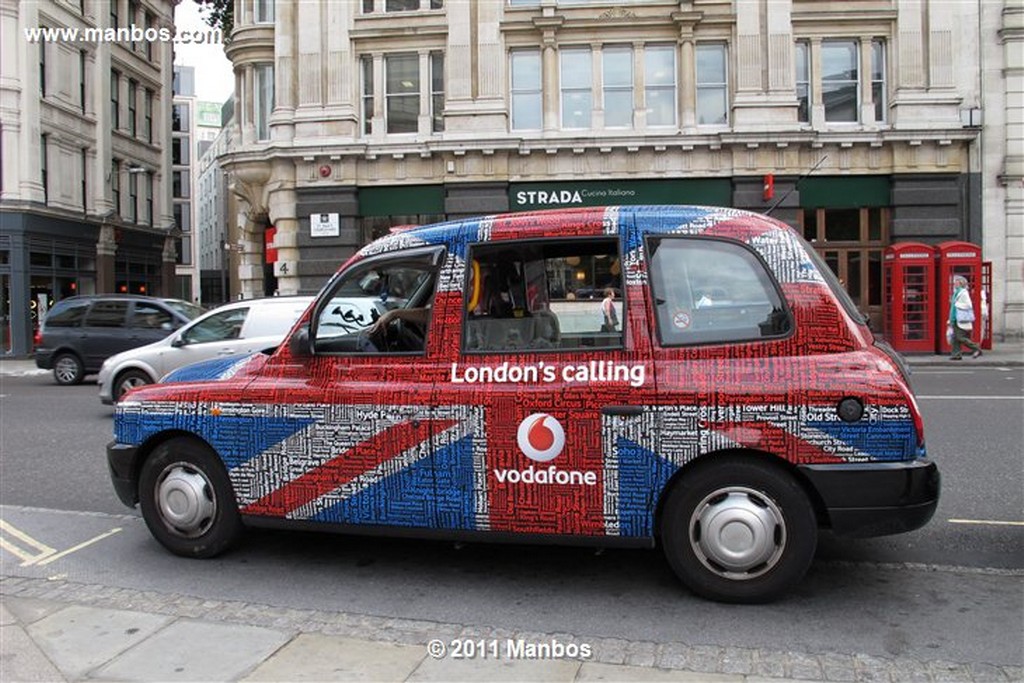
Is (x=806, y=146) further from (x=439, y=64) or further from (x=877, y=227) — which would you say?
(x=439, y=64)

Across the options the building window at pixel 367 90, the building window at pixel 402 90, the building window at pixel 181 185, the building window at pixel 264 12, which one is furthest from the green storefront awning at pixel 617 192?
the building window at pixel 181 185

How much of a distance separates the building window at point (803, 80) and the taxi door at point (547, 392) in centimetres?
2094

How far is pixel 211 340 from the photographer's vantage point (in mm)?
12070

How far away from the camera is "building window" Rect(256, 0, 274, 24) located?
2531cm

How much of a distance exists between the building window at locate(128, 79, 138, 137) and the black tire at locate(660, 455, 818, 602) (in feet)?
126

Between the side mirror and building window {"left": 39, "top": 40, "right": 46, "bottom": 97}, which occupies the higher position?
building window {"left": 39, "top": 40, "right": 46, "bottom": 97}

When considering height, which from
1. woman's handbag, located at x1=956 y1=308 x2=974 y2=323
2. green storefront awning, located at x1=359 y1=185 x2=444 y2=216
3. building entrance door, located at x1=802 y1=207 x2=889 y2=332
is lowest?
woman's handbag, located at x1=956 y1=308 x2=974 y2=323

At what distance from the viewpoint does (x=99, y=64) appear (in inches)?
1326

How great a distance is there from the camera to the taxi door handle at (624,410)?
4305 mm

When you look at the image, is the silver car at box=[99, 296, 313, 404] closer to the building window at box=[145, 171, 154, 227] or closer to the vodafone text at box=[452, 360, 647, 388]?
the vodafone text at box=[452, 360, 647, 388]

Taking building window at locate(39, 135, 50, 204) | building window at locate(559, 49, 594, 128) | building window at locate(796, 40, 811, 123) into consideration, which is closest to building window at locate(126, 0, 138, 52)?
building window at locate(39, 135, 50, 204)

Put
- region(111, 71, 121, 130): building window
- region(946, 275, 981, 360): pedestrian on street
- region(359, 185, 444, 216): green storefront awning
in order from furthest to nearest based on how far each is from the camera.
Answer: region(111, 71, 121, 130): building window < region(359, 185, 444, 216): green storefront awning < region(946, 275, 981, 360): pedestrian on street

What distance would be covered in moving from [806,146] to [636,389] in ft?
67.4

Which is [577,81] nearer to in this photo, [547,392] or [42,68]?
[42,68]
